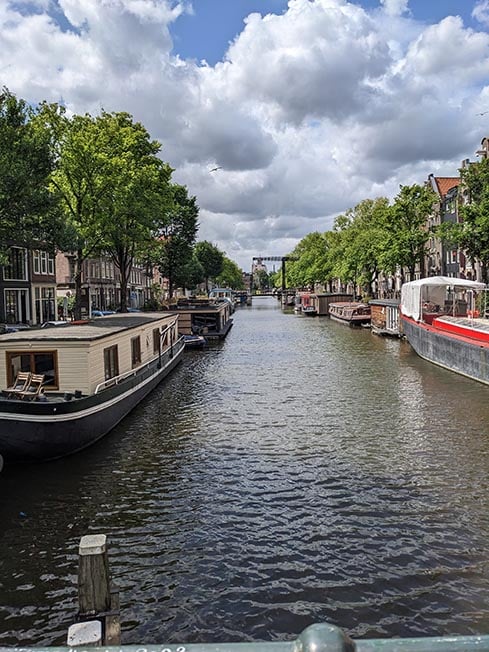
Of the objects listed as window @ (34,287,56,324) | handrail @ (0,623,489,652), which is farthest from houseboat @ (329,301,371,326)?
handrail @ (0,623,489,652)

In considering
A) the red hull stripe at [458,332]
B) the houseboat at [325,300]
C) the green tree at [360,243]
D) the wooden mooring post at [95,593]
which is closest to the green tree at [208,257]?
the green tree at [360,243]

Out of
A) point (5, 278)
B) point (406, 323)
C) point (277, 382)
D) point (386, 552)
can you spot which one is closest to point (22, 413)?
point (386, 552)

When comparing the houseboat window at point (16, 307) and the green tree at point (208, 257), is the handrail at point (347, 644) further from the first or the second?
the green tree at point (208, 257)

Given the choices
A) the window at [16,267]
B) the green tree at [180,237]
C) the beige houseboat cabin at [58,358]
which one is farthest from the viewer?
the green tree at [180,237]

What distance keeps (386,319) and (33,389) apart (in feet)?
134

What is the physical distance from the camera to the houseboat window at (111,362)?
20359 mm

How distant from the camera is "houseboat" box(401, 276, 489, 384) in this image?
2833cm

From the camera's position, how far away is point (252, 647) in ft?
7.43

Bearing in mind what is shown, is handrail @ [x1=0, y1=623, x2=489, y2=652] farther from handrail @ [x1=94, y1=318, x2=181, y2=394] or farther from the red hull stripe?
the red hull stripe

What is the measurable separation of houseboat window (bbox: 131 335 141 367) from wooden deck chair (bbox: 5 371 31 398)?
7299 millimetres

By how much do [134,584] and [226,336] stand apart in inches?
1857

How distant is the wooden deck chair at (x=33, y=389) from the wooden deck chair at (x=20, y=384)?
0.10 metres

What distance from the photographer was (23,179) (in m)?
28.9

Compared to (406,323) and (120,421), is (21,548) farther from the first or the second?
(406,323)
